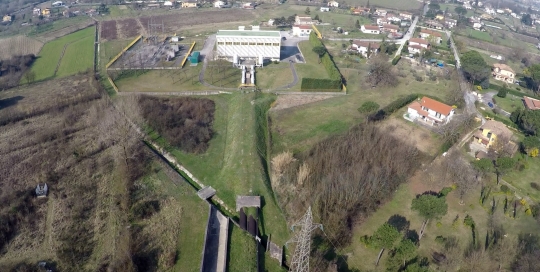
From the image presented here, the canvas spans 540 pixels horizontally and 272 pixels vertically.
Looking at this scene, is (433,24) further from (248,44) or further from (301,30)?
(248,44)

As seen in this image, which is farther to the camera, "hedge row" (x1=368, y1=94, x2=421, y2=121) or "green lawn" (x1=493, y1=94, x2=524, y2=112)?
"green lawn" (x1=493, y1=94, x2=524, y2=112)

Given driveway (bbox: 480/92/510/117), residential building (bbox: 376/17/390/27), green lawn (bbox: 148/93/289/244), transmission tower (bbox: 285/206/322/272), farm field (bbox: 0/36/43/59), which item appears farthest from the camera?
residential building (bbox: 376/17/390/27)

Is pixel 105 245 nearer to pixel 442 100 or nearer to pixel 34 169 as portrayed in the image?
pixel 34 169

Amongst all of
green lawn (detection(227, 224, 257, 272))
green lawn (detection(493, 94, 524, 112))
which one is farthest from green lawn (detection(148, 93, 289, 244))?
green lawn (detection(493, 94, 524, 112))

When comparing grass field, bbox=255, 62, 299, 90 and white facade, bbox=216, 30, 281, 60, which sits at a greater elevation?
white facade, bbox=216, 30, 281, 60

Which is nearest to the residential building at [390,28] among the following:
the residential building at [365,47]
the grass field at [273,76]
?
the residential building at [365,47]

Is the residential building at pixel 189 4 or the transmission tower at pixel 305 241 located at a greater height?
the residential building at pixel 189 4

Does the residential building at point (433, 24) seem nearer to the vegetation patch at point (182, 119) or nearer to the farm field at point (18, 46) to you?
the vegetation patch at point (182, 119)

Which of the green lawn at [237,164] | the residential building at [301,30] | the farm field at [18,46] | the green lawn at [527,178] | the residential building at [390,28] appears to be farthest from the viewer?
the residential building at [390,28]

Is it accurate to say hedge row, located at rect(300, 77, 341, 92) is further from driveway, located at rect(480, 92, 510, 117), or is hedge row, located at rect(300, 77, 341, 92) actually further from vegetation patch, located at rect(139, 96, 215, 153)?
driveway, located at rect(480, 92, 510, 117)
